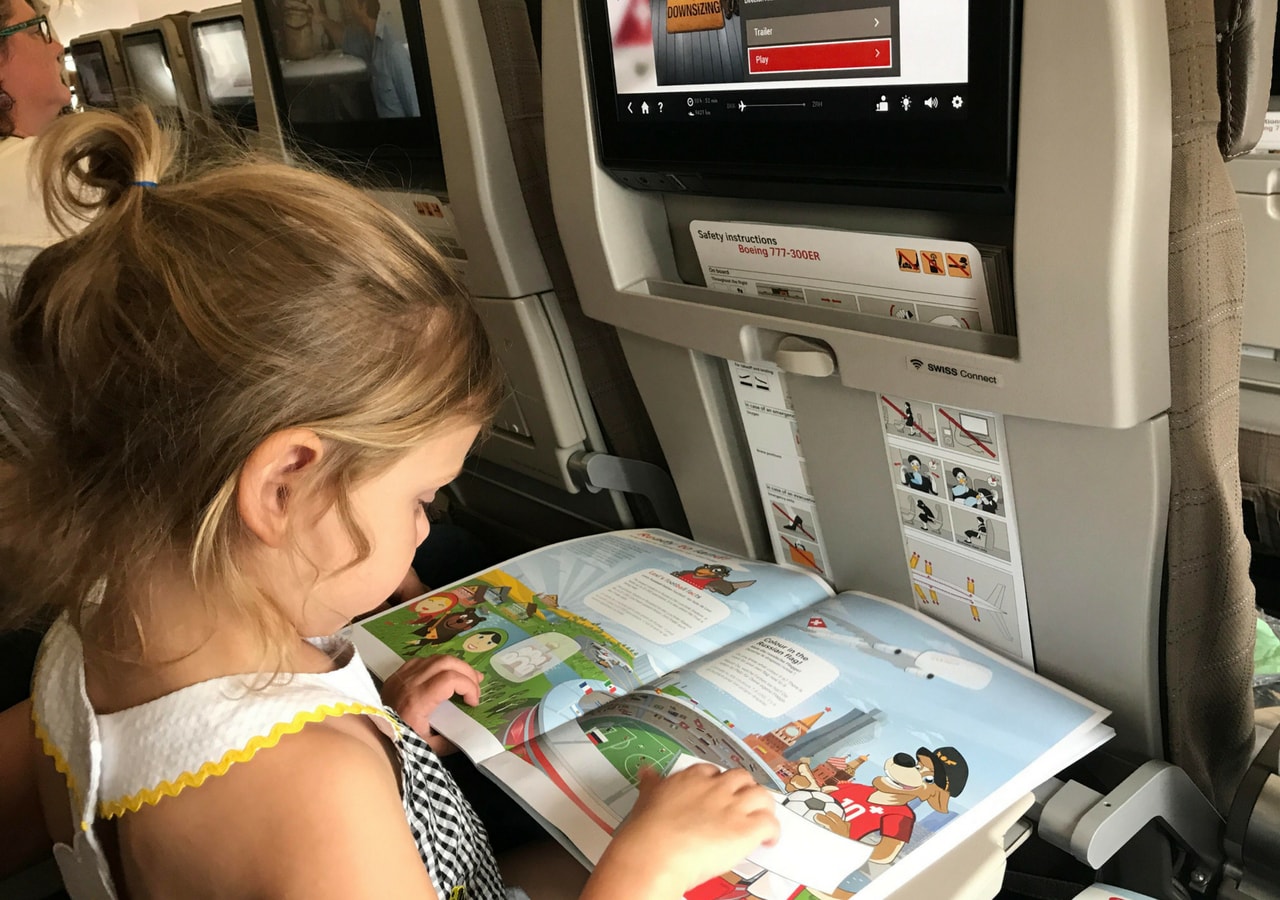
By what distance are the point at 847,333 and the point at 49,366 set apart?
1.98 feet

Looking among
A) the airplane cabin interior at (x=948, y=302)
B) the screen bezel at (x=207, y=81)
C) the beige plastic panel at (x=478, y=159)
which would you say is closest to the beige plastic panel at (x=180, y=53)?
the screen bezel at (x=207, y=81)

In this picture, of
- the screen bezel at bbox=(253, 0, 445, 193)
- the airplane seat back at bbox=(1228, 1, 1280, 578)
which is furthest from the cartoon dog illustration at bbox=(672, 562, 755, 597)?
the airplane seat back at bbox=(1228, 1, 1280, 578)

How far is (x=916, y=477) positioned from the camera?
0.93 meters

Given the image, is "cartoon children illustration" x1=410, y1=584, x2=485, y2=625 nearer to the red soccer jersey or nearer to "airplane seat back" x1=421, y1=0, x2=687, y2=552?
"airplane seat back" x1=421, y1=0, x2=687, y2=552

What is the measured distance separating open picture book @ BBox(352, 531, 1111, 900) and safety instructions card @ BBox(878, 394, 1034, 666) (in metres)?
0.03

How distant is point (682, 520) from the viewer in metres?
1.40

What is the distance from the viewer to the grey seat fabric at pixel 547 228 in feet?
3.78

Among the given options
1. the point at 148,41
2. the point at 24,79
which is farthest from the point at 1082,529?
the point at 148,41

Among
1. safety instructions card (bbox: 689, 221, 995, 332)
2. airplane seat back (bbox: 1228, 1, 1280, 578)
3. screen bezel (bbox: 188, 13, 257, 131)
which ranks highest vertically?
screen bezel (bbox: 188, 13, 257, 131)

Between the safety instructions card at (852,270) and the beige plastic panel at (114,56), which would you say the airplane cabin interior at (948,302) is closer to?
the safety instructions card at (852,270)

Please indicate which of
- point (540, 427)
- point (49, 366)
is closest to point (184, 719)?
point (49, 366)

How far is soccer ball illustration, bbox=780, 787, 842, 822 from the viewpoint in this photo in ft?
2.52

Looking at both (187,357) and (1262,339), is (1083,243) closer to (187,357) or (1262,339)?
(187,357)

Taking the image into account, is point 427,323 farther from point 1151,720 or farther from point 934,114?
point 1151,720
